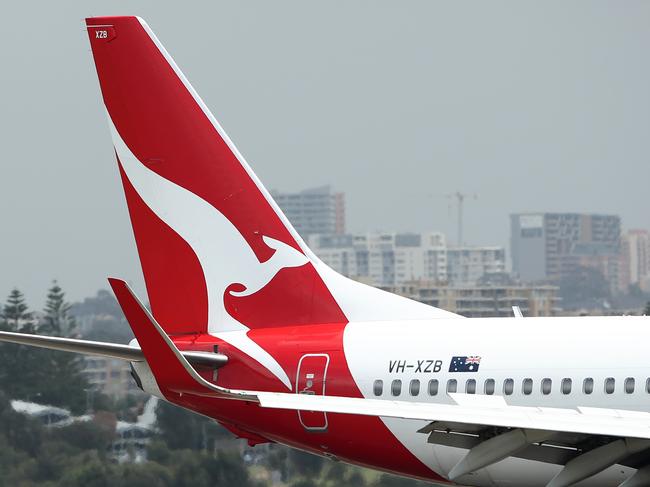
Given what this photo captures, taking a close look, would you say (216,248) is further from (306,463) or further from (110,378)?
(110,378)

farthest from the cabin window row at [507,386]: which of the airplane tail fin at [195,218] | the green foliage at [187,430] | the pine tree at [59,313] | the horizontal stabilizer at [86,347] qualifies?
the pine tree at [59,313]

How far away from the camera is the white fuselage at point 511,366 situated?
57.9 ft

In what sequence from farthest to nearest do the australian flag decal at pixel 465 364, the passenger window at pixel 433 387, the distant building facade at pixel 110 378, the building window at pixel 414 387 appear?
the distant building facade at pixel 110 378 → the building window at pixel 414 387 → the passenger window at pixel 433 387 → the australian flag decal at pixel 465 364

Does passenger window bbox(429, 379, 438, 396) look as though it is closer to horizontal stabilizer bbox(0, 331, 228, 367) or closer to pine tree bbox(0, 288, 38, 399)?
horizontal stabilizer bbox(0, 331, 228, 367)

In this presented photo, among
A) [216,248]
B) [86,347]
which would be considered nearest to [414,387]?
[216,248]

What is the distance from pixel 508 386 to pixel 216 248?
4.99 metres

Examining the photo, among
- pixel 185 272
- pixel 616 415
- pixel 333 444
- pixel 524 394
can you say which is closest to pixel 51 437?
pixel 185 272

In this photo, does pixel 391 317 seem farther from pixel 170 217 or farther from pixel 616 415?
pixel 616 415

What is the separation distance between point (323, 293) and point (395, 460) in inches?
106

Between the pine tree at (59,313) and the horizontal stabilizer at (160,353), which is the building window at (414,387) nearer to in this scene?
the horizontal stabilizer at (160,353)

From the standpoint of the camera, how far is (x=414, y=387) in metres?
19.0

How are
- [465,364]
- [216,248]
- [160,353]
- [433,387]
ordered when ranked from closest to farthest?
[160,353] < [465,364] < [433,387] < [216,248]

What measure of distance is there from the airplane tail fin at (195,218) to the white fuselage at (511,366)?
1253mm

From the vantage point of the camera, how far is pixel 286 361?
19.8 metres
